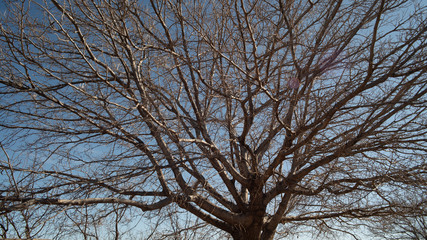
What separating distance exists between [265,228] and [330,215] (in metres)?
1.20

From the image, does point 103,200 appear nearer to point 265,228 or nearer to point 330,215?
point 265,228

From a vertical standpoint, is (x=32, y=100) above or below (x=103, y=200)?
above

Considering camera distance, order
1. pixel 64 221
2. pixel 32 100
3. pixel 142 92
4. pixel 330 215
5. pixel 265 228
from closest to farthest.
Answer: pixel 64 221, pixel 32 100, pixel 142 92, pixel 330 215, pixel 265 228

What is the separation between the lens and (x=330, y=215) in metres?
4.80

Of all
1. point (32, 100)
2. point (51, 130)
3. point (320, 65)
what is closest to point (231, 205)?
point (320, 65)

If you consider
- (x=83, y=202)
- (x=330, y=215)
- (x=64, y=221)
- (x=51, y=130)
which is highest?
(x=330, y=215)

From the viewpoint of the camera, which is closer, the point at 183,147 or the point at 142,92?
the point at 183,147

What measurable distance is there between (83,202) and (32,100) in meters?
1.57

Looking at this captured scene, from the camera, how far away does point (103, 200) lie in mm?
3783

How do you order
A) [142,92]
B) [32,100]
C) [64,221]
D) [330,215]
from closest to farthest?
[64,221] < [32,100] < [142,92] < [330,215]

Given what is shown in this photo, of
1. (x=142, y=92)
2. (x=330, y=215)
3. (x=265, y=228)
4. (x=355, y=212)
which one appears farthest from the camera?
(x=265, y=228)

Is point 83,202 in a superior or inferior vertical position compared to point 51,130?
inferior

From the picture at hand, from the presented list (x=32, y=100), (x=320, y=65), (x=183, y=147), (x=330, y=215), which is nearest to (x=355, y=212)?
(x=330, y=215)

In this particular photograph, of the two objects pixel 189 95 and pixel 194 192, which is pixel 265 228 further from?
pixel 189 95
